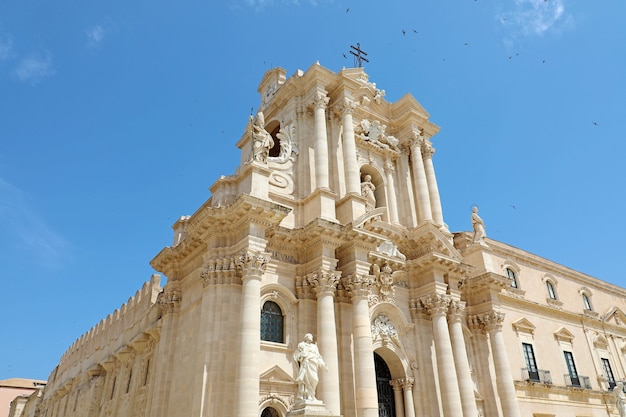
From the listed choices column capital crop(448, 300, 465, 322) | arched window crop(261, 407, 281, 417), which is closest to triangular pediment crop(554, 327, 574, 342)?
column capital crop(448, 300, 465, 322)

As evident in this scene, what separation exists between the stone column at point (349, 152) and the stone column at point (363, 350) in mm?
3981

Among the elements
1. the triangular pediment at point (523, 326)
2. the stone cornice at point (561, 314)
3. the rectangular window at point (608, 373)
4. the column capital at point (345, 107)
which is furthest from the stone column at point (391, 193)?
the rectangular window at point (608, 373)

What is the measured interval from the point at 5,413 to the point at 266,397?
5593cm

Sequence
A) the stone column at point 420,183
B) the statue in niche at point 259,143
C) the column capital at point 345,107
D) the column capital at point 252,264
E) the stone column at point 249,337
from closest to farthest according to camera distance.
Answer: the stone column at point 249,337
the column capital at point 252,264
the statue in niche at point 259,143
the column capital at point 345,107
the stone column at point 420,183

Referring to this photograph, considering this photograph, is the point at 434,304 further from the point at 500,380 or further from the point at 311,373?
the point at 311,373

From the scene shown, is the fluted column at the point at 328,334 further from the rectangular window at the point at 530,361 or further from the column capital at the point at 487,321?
the rectangular window at the point at 530,361

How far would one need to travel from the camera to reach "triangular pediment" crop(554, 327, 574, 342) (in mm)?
27906

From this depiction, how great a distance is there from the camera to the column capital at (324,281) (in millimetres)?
16969

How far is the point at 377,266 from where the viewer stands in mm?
19359

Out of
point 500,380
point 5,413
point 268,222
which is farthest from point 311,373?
point 5,413

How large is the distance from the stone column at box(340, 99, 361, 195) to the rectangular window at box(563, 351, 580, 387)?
1678cm

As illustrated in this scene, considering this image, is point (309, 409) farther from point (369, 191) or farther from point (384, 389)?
point (369, 191)

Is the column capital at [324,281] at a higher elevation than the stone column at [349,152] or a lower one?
lower

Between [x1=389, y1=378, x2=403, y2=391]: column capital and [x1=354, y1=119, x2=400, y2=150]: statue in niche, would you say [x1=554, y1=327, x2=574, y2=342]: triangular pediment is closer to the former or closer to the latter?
[x1=389, y1=378, x2=403, y2=391]: column capital
